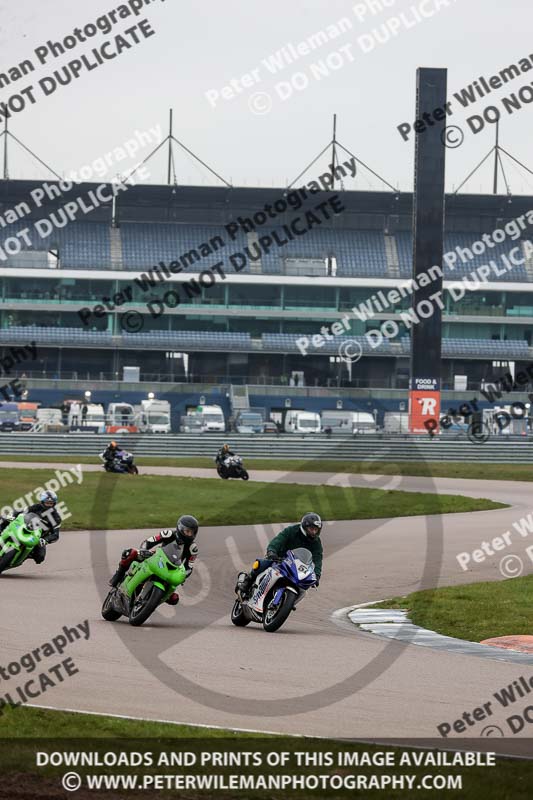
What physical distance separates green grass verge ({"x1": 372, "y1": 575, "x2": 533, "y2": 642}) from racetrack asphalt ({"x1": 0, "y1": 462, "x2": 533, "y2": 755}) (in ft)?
1.49

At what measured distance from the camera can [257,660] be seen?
12.3m

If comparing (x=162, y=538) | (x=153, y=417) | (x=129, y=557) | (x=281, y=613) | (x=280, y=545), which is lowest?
(x=281, y=613)

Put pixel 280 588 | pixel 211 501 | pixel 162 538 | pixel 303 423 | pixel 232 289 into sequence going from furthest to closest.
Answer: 1. pixel 232 289
2. pixel 303 423
3. pixel 211 501
4. pixel 280 588
5. pixel 162 538

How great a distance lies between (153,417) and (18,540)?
55.8m

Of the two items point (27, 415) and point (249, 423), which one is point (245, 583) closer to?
point (249, 423)

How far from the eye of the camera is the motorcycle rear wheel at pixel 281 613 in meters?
14.5

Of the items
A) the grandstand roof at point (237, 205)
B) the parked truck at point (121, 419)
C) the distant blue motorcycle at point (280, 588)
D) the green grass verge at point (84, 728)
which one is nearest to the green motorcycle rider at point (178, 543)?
the distant blue motorcycle at point (280, 588)

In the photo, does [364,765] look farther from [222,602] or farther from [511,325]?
[511,325]

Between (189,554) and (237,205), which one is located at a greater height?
(237,205)

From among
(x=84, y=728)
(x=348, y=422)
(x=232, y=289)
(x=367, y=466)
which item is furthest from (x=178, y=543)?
(x=232, y=289)

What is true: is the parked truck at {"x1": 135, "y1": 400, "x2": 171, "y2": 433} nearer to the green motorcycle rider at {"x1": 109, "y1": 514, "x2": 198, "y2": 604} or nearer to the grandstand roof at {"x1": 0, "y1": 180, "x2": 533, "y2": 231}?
the grandstand roof at {"x1": 0, "y1": 180, "x2": 533, "y2": 231}

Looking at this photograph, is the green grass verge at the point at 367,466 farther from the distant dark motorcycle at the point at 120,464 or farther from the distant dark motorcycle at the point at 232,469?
the distant dark motorcycle at the point at 120,464

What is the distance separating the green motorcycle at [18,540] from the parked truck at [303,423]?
2091 inches

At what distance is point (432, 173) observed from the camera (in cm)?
6831
